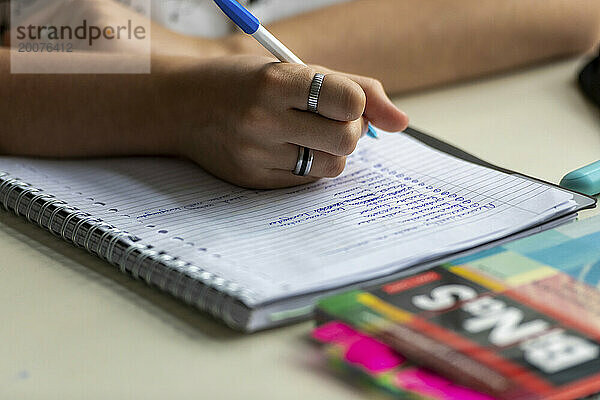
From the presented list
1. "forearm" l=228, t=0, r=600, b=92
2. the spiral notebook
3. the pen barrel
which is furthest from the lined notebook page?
"forearm" l=228, t=0, r=600, b=92

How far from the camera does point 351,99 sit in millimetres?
657

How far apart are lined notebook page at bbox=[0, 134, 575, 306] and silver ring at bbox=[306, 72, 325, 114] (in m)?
0.07

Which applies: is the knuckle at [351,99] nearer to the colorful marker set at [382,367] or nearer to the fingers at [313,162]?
the fingers at [313,162]

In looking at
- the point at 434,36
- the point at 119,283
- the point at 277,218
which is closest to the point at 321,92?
the point at 277,218

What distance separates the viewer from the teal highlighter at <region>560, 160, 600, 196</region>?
27.0 inches

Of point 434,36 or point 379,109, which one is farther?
point 434,36

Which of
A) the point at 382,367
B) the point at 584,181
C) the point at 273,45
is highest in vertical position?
the point at 273,45

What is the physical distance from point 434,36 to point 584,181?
41 cm

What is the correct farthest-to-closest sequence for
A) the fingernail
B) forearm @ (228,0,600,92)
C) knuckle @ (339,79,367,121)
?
forearm @ (228,0,600,92) → the fingernail → knuckle @ (339,79,367,121)

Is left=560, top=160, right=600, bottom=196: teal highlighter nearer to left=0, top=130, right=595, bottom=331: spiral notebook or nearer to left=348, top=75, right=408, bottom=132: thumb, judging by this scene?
left=0, top=130, right=595, bottom=331: spiral notebook

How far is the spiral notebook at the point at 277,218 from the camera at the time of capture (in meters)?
0.53

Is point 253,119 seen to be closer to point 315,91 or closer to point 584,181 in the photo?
point 315,91

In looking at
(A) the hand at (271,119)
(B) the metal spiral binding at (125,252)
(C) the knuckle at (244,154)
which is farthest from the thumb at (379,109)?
(B) the metal spiral binding at (125,252)

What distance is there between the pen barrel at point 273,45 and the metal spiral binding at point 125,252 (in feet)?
0.66
